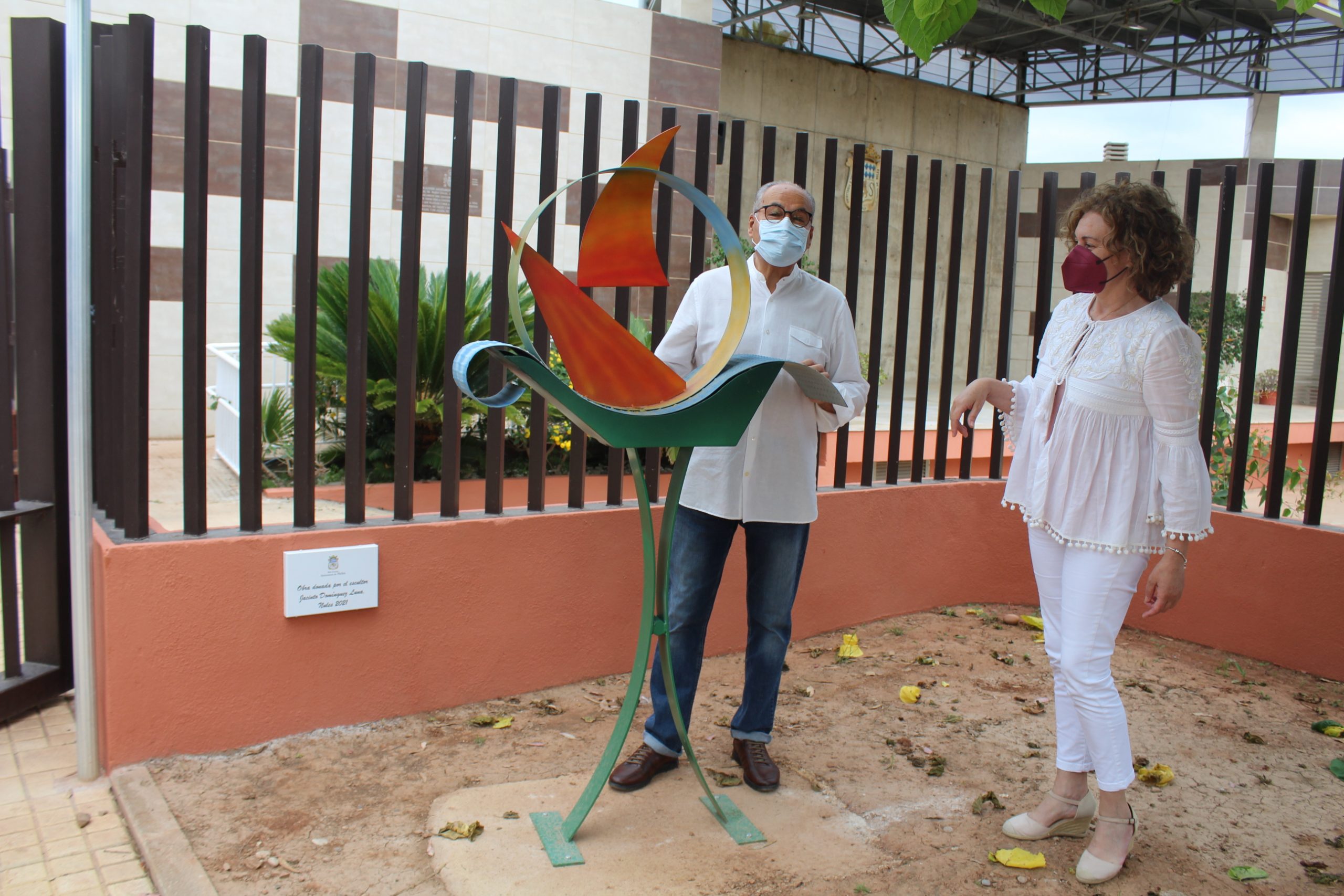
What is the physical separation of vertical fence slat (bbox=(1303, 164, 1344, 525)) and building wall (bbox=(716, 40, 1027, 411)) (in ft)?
30.8

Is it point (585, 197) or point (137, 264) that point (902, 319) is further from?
point (137, 264)

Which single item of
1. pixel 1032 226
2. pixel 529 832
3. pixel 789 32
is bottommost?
pixel 529 832

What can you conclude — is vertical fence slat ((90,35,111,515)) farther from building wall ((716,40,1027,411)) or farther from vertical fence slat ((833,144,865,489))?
building wall ((716,40,1027,411))

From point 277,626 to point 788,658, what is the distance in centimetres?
217

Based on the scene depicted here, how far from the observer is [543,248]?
3.79 m

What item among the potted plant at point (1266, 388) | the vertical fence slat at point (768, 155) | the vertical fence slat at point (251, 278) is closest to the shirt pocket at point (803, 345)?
the vertical fence slat at point (768, 155)

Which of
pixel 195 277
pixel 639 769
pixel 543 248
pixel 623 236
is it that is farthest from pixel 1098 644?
pixel 195 277

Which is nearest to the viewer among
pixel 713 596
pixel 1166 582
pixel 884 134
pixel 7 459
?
pixel 1166 582

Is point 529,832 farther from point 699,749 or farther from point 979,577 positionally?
point 979,577

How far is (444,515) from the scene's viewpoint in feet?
12.2

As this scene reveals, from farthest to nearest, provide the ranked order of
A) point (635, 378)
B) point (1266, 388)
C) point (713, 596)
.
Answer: point (1266, 388), point (713, 596), point (635, 378)

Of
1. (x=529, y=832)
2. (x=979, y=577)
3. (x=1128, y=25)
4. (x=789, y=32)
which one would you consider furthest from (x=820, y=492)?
(x=1128, y=25)

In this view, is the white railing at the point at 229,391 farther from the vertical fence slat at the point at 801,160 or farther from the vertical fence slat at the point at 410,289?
the vertical fence slat at the point at 801,160

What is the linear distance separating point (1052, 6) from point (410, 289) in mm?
2269
